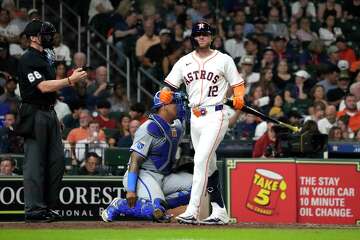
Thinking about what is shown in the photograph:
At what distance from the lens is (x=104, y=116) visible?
54.7 ft

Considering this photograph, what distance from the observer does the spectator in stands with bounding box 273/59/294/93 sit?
18.8m

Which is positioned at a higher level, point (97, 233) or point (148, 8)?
point (148, 8)

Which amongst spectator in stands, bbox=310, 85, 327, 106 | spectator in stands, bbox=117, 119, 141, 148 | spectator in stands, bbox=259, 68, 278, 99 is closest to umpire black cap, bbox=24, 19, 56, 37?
spectator in stands, bbox=117, 119, 141, 148

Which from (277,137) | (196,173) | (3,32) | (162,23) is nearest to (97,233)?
(196,173)

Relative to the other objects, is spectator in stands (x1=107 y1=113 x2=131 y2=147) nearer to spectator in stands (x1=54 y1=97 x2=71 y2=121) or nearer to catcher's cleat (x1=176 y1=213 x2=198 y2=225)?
spectator in stands (x1=54 y1=97 x2=71 y2=121)

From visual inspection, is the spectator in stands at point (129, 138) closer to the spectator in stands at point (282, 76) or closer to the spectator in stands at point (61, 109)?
the spectator in stands at point (61, 109)

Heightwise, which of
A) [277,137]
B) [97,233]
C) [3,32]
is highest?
[3,32]

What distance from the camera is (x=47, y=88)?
10508mm

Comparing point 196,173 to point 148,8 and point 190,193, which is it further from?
point 148,8

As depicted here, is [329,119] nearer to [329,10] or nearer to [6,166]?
[329,10]

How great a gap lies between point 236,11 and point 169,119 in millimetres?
9994

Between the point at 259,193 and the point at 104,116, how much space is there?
4.06 m

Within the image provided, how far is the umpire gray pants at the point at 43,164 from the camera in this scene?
10.6m

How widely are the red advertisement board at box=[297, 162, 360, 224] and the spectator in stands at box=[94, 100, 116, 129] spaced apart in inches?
166
